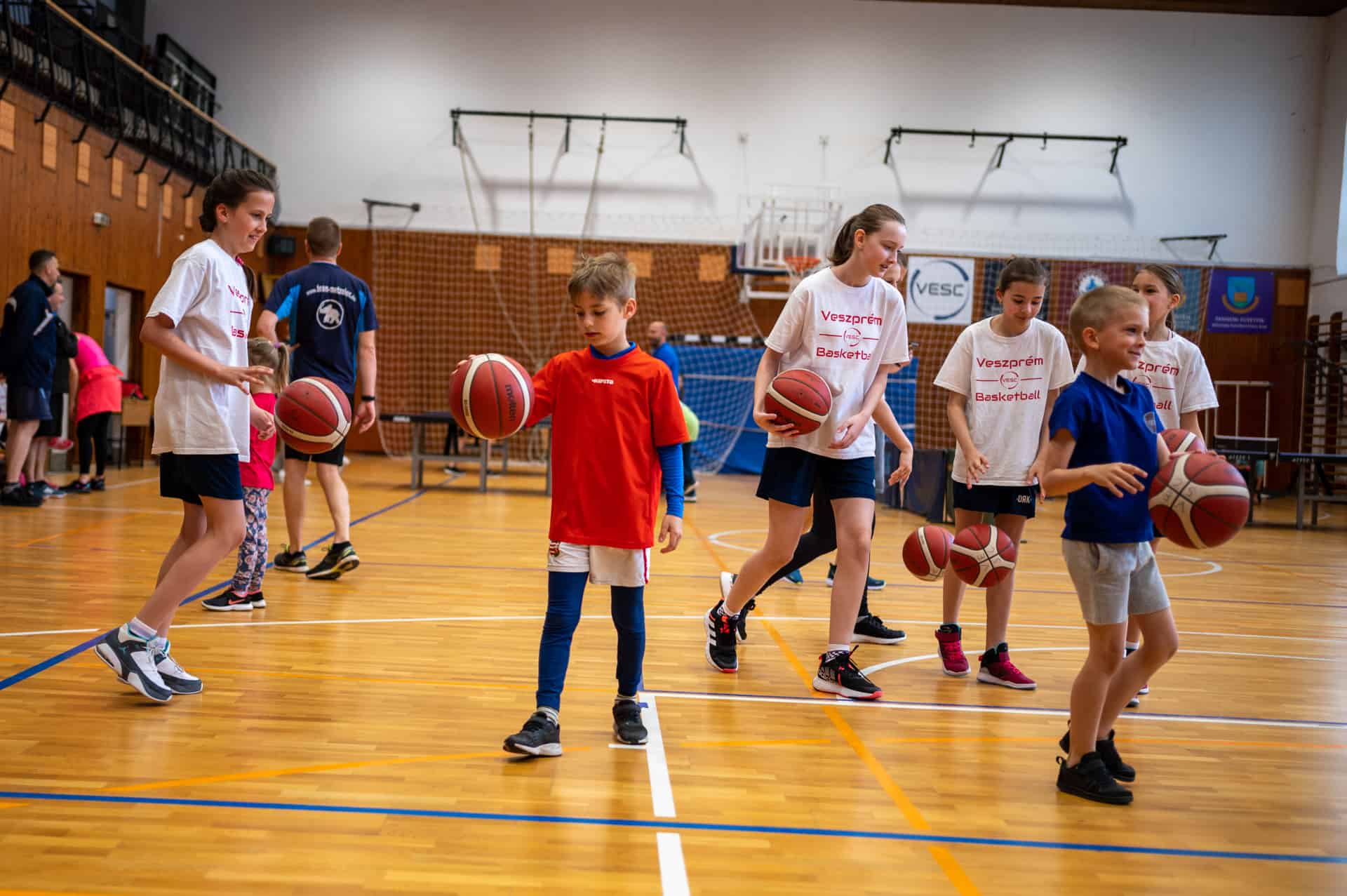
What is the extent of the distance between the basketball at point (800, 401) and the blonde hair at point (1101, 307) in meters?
0.86

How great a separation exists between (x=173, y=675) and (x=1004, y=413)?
2830mm

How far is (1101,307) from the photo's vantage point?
2572mm

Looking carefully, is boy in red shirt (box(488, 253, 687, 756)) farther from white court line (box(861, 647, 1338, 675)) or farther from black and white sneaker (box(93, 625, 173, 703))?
white court line (box(861, 647, 1338, 675))

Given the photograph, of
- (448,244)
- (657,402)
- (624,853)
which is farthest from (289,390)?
(448,244)

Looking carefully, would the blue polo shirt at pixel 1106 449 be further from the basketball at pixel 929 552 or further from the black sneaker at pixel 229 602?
the black sneaker at pixel 229 602

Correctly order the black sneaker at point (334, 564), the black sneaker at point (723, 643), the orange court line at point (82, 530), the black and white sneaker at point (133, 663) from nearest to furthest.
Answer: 1. the black and white sneaker at point (133, 663)
2. the black sneaker at point (723, 643)
3. the black sneaker at point (334, 564)
4. the orange court line at point (82, 530)

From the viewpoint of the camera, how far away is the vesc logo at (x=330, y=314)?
5117mm

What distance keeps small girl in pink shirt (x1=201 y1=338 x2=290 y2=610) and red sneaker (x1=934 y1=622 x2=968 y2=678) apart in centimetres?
274

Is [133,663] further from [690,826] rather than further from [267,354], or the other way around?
[267,354]

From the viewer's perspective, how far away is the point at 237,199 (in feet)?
10.4

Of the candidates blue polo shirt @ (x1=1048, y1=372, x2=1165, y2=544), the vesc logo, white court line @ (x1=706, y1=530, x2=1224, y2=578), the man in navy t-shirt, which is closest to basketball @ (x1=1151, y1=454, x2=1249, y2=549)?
blue polo shirt @ (x1=1048, y1=372, x2=1165, y2=544)

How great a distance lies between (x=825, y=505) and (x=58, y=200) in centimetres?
970

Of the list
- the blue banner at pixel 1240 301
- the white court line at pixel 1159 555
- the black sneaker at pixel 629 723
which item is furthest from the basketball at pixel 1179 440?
the blue banner at pixel 1240 301

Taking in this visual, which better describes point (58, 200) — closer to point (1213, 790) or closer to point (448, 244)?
point (448, 244)
